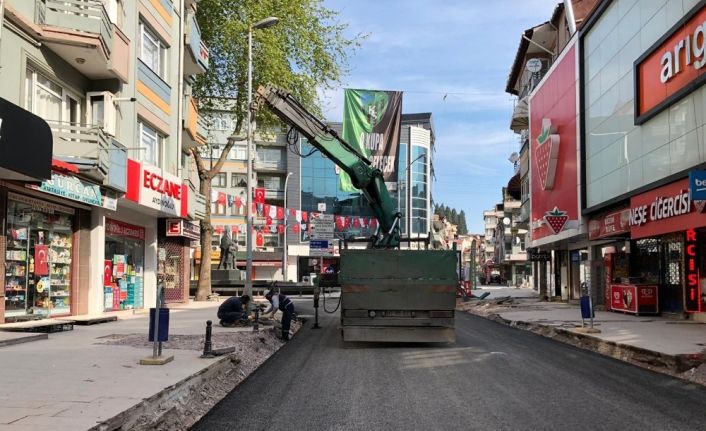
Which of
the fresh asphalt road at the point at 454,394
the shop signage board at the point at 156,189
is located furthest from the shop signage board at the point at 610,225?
the shop signage board at the point at 156,189

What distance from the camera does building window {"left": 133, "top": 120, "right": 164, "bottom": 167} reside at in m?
22.1

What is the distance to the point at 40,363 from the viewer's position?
9.15 metres

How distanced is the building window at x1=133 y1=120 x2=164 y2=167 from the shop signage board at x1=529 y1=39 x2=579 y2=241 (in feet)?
58.5

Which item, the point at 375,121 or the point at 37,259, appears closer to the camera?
the point at 37,259

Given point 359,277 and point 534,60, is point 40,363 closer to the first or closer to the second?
point 359,277

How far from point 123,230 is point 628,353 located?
16608 millimetres

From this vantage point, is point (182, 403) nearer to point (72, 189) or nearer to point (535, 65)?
point (72, 189)

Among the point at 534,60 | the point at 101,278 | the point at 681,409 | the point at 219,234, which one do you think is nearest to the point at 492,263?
the point at 219,234

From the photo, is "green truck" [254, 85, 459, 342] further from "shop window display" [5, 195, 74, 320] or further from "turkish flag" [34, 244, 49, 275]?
"turkish flag" [34, 244, 49, 275]

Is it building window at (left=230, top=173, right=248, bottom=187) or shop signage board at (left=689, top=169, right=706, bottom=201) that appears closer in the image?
shop signage board at (left=689, top=169, right=706, bottom=201)

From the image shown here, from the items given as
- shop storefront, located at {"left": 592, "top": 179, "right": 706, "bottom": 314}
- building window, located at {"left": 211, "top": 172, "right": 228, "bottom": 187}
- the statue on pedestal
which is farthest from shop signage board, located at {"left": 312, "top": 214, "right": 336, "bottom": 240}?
building window, located at {"left": 211, "top": 172, "right": 228, "bottom": 187}

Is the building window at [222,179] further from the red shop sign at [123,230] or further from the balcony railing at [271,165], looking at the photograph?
the red shop sign at [123,230]

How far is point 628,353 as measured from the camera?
500 inches

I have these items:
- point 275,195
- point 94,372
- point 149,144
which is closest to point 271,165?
point 275,195
